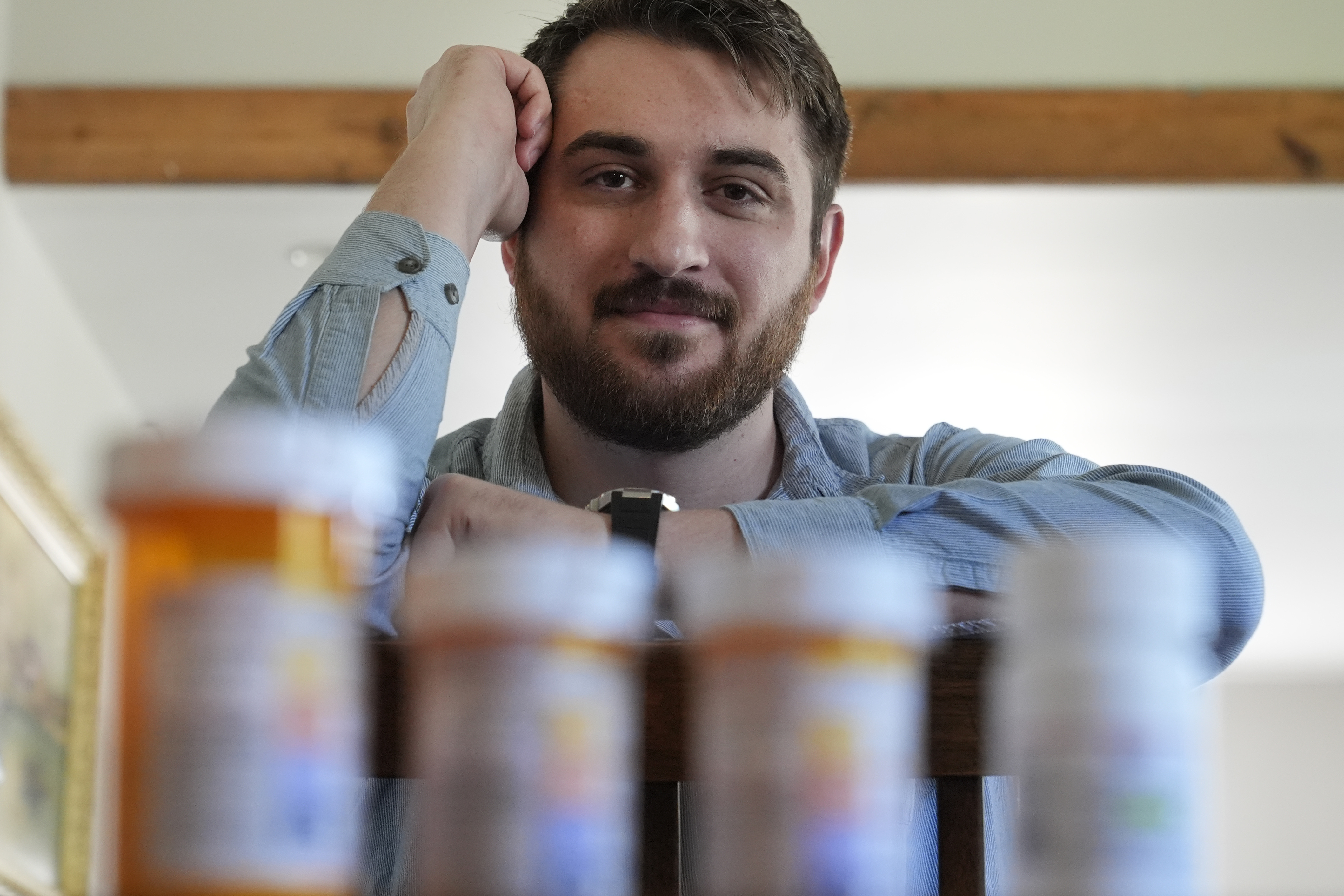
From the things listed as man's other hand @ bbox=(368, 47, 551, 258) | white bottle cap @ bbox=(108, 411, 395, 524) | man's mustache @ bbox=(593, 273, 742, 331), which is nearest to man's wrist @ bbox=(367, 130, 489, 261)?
man's other hand @ bbox=(368, 47, 551, 258)

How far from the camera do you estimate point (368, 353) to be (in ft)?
3.30

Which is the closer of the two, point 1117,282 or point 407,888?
point 407,888

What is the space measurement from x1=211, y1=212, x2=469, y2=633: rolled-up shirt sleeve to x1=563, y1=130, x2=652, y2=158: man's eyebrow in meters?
0.28

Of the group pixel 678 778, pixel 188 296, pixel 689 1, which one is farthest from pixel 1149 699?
pixel 188 296

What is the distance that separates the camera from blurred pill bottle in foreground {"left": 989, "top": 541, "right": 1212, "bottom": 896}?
40 cm

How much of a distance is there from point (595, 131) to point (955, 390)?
3.11 m

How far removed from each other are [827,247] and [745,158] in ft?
0.86

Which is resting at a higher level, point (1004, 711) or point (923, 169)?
point (923, 169)

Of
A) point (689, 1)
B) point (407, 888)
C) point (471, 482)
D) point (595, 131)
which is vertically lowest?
point (407, 888)

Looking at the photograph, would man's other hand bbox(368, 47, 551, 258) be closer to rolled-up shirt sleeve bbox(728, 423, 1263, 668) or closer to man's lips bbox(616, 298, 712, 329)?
man's lips bbox(616, 298, 712, 329)

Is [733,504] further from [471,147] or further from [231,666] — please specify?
[231,666]

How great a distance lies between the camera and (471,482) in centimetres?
95

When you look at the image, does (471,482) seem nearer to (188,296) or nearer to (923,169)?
(923,169)

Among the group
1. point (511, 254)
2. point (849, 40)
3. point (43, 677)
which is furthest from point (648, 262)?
point (849, 40)
